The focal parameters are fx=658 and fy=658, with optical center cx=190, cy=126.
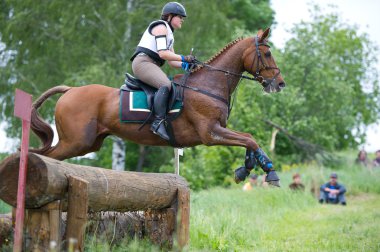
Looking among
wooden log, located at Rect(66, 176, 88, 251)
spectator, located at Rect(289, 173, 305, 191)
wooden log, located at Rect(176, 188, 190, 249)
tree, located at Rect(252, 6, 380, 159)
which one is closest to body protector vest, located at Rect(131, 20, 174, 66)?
wooden log, located at Rect(176, 188, 190, 249)

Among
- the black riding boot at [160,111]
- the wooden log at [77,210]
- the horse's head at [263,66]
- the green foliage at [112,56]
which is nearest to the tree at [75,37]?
the green foliage at [112,56]

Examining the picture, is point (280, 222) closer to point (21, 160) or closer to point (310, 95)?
point (21, 160)

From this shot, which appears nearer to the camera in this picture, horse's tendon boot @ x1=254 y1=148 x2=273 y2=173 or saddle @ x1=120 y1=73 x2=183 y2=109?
horse's tendon boot @ x1=254 y1=148 x2=273 y2=173

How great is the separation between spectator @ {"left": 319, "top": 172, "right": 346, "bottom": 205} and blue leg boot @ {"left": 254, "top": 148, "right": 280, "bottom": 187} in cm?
928

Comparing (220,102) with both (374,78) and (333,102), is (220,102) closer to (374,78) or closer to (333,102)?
(333,102)

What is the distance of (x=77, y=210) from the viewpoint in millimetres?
5402

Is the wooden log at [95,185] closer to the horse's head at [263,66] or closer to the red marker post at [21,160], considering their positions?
the red marker post at [21,160]

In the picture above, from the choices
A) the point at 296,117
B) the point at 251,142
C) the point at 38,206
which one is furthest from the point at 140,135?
the point at 296,117

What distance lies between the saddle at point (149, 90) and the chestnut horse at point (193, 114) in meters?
0.13

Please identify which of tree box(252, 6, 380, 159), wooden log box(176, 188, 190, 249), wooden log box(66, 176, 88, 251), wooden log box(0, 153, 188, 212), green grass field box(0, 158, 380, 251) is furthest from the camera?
tree box(252, 6, 380, 159)

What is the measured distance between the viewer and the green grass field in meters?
8.26

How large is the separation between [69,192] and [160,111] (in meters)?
2.35

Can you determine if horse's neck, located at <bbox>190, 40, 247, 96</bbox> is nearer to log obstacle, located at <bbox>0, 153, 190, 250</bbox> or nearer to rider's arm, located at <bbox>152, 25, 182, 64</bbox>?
rider's arm, located at <bbox>152, 25, 182, 64</bbox>

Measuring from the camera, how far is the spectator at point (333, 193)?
16.3 metres
